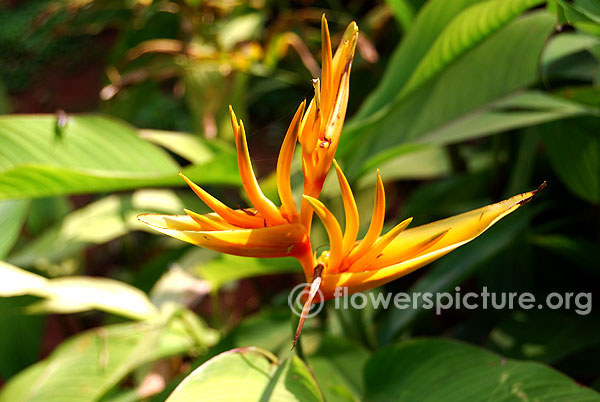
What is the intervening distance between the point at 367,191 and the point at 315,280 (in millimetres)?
690

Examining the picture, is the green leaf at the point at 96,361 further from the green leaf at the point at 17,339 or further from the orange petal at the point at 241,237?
the orange petal at the point at 241,237

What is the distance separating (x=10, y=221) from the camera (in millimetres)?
667

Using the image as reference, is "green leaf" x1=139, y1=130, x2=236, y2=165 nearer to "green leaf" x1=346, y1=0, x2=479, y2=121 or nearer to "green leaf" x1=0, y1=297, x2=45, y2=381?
"green leaf" x1=346, y1=0, x2=479, y2=121

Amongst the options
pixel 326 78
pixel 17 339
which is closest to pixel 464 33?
pixel 326 78

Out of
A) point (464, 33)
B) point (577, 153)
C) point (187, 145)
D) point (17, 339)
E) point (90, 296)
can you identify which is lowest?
point (17, 339)

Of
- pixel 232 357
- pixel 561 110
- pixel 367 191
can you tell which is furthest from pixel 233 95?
pixel 232 357

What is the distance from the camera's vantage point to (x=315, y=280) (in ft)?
1.04

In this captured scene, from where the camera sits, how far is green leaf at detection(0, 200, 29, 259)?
2.11 feet

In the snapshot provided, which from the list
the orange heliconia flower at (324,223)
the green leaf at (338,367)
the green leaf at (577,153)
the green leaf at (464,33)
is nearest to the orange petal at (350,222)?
the orange heliconia flower at (324,223)

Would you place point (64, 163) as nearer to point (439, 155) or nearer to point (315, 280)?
point (315, 280)

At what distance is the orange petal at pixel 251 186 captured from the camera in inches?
12.4

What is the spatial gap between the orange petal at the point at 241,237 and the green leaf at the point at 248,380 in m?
0.11

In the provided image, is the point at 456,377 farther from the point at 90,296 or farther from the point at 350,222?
the point at 90,296

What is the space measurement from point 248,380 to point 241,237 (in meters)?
0.13
